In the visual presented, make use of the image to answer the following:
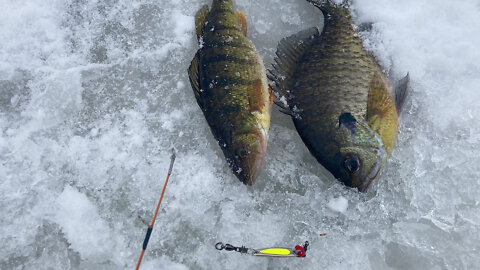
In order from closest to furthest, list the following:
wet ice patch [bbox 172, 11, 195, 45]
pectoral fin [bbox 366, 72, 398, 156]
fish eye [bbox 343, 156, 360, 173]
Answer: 1. fish eye [bbox 343, 156, 360, 173]
2. pectoral fin [bbox 366, 72, 398, 156]
3. wet ice patch [bbox 172, 11, 195, 45]

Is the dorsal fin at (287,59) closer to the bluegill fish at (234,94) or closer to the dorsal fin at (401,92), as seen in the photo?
the bluegill fish at (234,94)

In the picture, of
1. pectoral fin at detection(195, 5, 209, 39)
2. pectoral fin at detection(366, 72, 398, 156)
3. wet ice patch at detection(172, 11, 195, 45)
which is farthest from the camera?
wet ice patch at detection(172, 11, 195, 45)

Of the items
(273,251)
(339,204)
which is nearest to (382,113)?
(339,204)

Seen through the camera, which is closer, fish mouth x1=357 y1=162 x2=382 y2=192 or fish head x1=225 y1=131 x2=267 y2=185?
fish mouth x1=357 y1=162 x2=382 y2=192

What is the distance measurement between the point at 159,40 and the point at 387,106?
2.12 m

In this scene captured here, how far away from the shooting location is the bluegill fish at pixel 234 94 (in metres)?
2.61

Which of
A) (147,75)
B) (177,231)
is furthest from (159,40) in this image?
(177,231)

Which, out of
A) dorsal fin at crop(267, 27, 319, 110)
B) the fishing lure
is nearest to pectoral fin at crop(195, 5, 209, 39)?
dorsal fin at crop(267, 27, 319, 110)

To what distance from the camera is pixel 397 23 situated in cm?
312

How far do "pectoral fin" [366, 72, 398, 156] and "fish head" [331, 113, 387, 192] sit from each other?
7cm

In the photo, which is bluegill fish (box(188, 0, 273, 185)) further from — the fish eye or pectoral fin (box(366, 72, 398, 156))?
pectoral fin (box(366, 72, 398, 156))

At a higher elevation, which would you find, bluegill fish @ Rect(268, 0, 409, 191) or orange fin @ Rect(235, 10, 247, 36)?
orange fin @ Rect(235, 10, 247, 36)

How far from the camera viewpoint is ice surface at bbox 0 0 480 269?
8.67 feet

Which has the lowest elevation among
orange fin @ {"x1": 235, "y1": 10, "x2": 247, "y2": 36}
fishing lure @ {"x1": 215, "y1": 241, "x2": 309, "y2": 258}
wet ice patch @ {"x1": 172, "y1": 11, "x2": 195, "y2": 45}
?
fishing lure @ {"x1": 215, "y1": 241, "x2": 309, "y2": 258}
